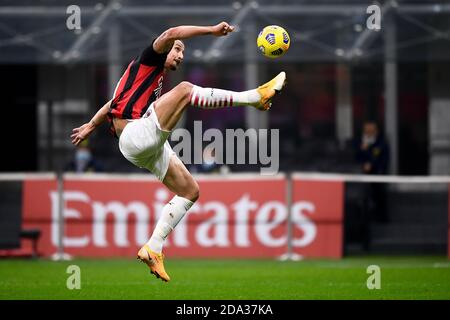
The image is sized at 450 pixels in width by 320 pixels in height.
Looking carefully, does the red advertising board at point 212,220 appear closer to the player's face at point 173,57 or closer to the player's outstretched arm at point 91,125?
the player's outstretched arm at point 91,125

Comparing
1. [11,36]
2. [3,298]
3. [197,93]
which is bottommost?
[3,298]

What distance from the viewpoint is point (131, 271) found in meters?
16.0

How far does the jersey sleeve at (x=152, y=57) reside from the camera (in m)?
11.6

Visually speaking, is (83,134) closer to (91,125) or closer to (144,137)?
(91,125)

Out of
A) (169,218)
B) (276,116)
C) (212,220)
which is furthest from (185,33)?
(276,116)

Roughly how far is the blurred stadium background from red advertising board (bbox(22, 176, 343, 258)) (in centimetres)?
3

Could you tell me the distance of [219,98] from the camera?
37.1ft

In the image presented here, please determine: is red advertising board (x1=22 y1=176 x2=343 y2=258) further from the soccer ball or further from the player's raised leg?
the soccer ball

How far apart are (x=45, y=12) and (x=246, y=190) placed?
499cm

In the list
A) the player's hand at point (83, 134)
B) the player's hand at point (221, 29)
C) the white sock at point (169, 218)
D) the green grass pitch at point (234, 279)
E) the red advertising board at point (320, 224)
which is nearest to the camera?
the player's hand at point (221, 29)

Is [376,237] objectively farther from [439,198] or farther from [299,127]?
[299,127]

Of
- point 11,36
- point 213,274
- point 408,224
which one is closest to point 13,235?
point 11,36

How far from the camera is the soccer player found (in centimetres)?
1130

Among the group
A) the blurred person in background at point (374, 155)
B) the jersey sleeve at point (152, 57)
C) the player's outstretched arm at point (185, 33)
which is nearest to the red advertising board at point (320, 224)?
the blurred person in background at point (374, 155)
